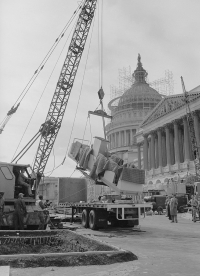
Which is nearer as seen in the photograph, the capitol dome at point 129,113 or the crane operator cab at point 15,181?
the crane operator cab at point 15,181

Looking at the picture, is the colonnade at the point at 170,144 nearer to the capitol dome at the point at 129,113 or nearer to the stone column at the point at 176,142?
the stone column at the point at 176,142

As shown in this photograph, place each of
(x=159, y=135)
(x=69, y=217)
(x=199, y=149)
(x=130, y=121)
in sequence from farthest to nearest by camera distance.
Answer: (x=130, y=121), (x=159, y=135), (x=199, y=149), (x=69, y=217)

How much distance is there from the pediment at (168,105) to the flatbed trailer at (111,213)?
4105cm

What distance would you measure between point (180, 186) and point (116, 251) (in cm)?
3421

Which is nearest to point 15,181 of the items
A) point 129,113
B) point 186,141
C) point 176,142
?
point 186,141

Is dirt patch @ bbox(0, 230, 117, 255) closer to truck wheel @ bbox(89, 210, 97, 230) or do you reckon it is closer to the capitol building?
truck wheel @ bbox(89, 210, 97, 230)

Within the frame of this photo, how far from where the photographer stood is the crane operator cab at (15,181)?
13.4 meters

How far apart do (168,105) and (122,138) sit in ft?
145

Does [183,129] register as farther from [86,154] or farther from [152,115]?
[86,154]

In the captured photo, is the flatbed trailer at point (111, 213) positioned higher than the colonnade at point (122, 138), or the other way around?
the colonnade at point (122, 138)

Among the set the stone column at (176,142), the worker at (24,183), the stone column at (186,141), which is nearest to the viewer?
the worker at (24,183)

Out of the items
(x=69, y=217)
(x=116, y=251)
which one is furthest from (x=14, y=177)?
(x=69, y=217)

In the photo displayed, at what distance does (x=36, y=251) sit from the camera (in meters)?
7.98

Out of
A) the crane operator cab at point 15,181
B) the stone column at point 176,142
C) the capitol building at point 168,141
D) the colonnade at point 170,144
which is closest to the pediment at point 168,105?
the capitol building at point 168,141
